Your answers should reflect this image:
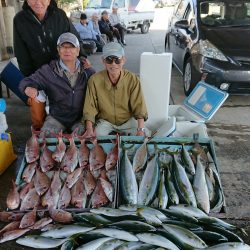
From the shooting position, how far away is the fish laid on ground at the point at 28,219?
3.07 metres

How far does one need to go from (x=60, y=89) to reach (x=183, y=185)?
1.89 meters

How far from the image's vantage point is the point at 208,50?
6.21m

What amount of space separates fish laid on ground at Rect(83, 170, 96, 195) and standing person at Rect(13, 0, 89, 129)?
127cm

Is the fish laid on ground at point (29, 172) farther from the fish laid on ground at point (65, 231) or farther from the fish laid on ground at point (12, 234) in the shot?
the fish laid on ground at point (65, 231)

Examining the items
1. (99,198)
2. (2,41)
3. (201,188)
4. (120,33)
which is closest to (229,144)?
(201,188)

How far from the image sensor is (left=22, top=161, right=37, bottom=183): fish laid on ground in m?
3.53

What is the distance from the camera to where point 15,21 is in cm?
442

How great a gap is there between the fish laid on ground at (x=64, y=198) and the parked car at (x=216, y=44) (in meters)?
3.73

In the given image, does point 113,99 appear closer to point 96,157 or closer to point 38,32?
point 96,157

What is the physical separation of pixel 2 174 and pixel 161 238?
230cm

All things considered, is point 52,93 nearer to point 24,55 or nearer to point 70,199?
point 24,55

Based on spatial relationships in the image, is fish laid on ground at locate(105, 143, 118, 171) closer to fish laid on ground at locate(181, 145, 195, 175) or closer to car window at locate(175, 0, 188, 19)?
fish laid on ground at locate(181, 145, 195, 175)

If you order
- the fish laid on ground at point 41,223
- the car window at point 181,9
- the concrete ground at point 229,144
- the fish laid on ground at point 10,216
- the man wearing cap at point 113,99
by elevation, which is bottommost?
the concrete ground at point 229,144

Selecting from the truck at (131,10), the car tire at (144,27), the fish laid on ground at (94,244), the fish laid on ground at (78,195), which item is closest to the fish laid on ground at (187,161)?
the fish laid on ground at (78,195)
